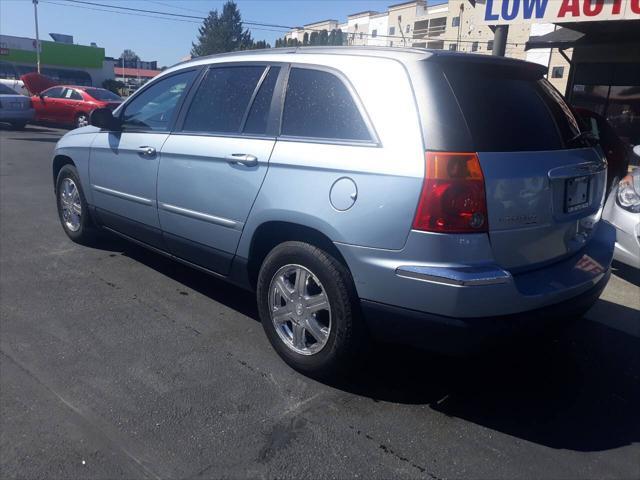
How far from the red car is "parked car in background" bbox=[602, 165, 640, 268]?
16.8 m

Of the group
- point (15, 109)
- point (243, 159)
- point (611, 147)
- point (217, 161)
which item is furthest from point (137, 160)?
point (15, 109)

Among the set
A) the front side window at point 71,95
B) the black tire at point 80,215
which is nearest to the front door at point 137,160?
the black tire at point 80,215

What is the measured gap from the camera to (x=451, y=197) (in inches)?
104

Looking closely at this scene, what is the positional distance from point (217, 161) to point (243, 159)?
0.28 metres

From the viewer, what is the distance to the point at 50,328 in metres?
3.81

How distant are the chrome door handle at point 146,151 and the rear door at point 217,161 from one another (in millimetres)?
152

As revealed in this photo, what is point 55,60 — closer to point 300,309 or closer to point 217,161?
point 217,161

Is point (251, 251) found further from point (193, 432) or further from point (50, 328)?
point (50, 328)

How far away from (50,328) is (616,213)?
463 centimetres

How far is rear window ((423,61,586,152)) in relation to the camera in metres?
2.77

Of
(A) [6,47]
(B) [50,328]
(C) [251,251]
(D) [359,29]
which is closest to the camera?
(C) [251,251]

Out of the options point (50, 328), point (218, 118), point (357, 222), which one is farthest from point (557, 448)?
point (50, 328)

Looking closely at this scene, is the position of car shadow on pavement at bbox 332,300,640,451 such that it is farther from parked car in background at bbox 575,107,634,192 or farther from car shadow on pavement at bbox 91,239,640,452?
parked car in background at bbox 575,107,634,192

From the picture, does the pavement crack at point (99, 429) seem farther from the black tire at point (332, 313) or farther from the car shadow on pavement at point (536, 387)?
the car shadow on pavement at point (536, 387)
